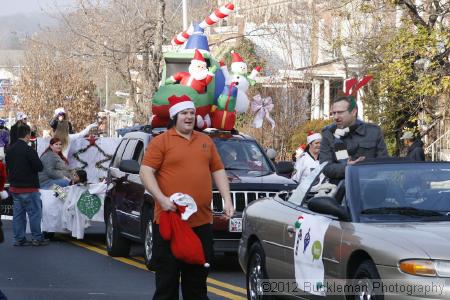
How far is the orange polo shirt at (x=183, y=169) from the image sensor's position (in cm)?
922

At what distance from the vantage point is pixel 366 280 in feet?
28.0

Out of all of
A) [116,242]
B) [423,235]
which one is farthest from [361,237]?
[116,242]

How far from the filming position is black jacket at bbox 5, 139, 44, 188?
18250mm

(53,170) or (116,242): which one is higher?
(53,170)

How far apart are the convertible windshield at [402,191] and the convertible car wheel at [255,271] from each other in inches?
65.4

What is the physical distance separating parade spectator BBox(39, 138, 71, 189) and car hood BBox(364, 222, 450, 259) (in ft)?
38.7

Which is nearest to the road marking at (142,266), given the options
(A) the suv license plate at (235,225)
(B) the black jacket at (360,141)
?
(A) the suv license plate at (235,225)

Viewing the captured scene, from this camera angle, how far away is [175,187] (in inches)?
362

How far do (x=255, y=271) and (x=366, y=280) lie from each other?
275cm

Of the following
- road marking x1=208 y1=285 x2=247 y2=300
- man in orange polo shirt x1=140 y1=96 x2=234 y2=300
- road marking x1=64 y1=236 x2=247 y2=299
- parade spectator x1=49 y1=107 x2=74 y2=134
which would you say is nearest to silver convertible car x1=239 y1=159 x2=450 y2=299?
man in orange polo shirt x1=140 y1=96 x2=234 y2=300

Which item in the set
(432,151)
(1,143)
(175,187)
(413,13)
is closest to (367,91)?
(432,151)

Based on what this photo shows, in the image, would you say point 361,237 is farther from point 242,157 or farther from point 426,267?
point 242,157

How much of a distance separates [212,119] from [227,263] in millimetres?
2497

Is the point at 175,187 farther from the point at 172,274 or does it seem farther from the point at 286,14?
the point at 286,14
